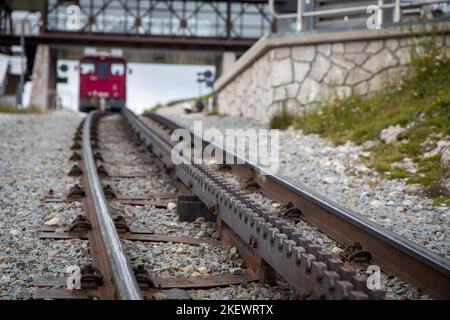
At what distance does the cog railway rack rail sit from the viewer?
2922 mm

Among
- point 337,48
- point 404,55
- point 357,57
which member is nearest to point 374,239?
point 404,55

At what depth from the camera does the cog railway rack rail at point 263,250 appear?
2.92 meters

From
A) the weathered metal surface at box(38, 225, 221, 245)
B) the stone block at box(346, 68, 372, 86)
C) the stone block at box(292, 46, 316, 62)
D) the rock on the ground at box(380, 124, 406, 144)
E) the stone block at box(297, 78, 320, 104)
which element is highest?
the stone block at box(292, 46, 316, 62)

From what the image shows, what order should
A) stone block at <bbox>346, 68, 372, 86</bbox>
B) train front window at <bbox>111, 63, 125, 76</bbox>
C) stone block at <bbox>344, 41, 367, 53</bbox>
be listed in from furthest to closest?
train front window at <bbox>111, 63, 125, 76</bbox> < stone block at <bbox>344, 41, 367, 53</bbox> < stone block at <bbox>346, 68, 372, 86</bbox>

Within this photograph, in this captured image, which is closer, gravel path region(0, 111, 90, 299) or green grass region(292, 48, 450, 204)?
gravel path region(0, 111, 90, 299)

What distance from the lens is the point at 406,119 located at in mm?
8461

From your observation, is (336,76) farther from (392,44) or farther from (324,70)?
(392,44)

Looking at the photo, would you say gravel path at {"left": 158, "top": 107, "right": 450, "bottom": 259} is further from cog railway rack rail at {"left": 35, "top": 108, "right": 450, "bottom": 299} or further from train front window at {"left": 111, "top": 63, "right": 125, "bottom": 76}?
train front window at {"left": 111, "top": 63, "right": 125, "bottom": 76}

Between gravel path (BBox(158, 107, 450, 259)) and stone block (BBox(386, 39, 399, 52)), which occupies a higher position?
stone block (BBox(386, 39, 399, 52))

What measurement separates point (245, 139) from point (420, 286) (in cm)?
711

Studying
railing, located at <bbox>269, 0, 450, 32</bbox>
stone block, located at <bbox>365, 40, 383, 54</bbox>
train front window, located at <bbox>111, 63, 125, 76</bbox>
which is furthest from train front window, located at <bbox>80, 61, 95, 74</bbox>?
stone block, located at <bbox>365, 40, 383, 54</bbox>

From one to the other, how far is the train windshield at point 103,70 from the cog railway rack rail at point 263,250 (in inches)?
894

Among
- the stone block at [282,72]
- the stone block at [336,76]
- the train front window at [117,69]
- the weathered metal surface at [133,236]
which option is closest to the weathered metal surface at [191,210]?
the weathered metal surface at [133,236]

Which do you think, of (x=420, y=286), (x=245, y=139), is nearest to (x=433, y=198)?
(x=420, y=286)
